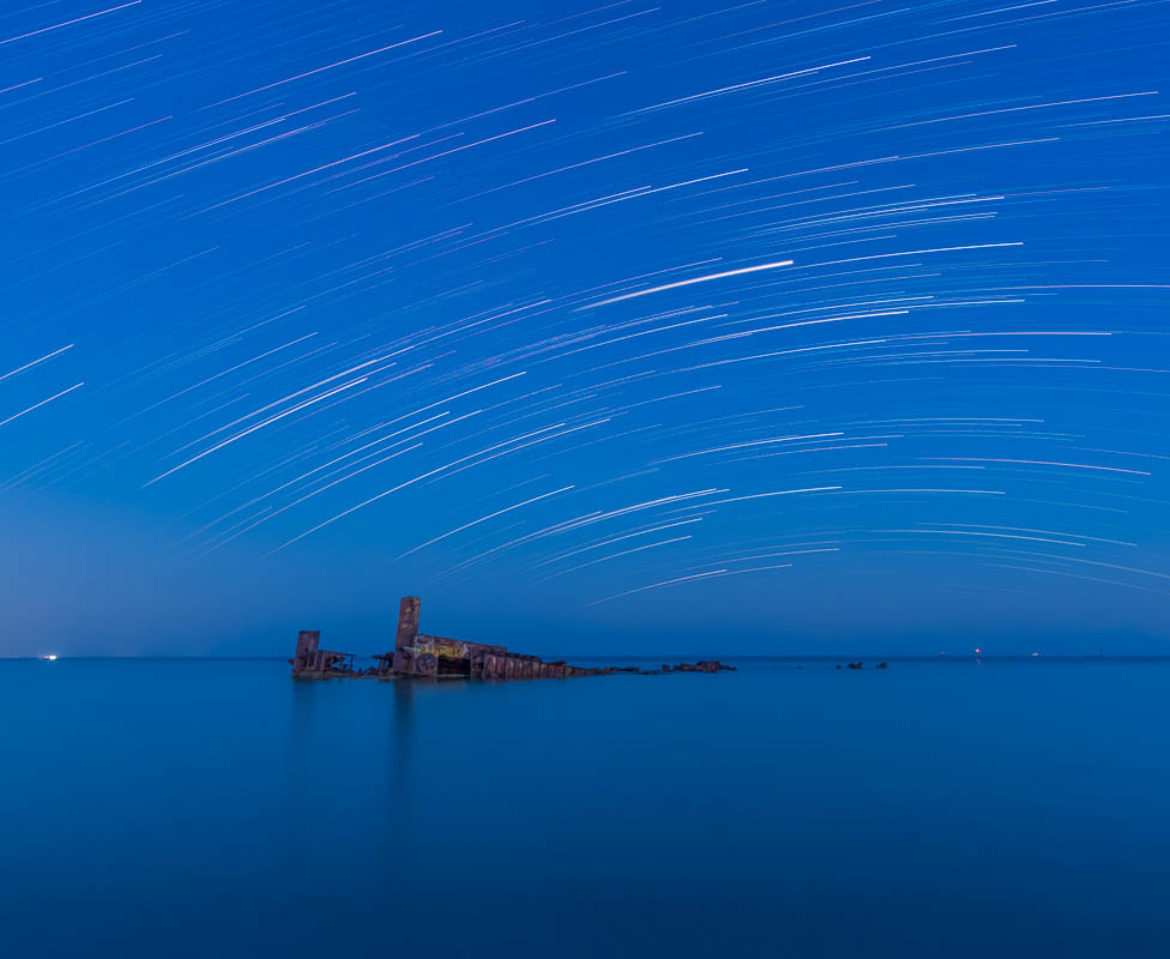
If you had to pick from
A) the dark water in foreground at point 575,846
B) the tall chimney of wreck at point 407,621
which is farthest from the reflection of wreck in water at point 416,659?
the dark water in foreground at point 575,846

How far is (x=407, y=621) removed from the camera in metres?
49.4

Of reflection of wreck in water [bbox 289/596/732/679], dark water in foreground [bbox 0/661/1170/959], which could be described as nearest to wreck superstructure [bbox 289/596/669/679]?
reflection of wreck in water [bbox 289/596/732/679]

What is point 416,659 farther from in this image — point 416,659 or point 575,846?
point 575,846

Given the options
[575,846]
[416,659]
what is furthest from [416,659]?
[575,846]

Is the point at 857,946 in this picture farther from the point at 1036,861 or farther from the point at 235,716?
the point at 235,716

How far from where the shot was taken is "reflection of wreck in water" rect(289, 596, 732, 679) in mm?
50062

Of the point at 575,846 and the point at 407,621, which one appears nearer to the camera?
the point at 575,846

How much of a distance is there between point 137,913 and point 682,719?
79.6 feet

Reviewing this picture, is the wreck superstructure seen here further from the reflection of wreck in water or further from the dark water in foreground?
the dark water in foreground

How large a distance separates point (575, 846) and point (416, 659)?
Result: 42.0 m

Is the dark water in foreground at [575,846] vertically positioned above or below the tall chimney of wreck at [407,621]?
below

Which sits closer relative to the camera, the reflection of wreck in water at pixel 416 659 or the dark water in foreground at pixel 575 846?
the dark water in foreground at pixel 575 846

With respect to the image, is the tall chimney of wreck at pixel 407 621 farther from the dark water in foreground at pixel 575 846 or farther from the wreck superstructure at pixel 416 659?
the dark water in foreground at pixel 575 846

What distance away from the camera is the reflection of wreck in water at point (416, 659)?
5006cm
